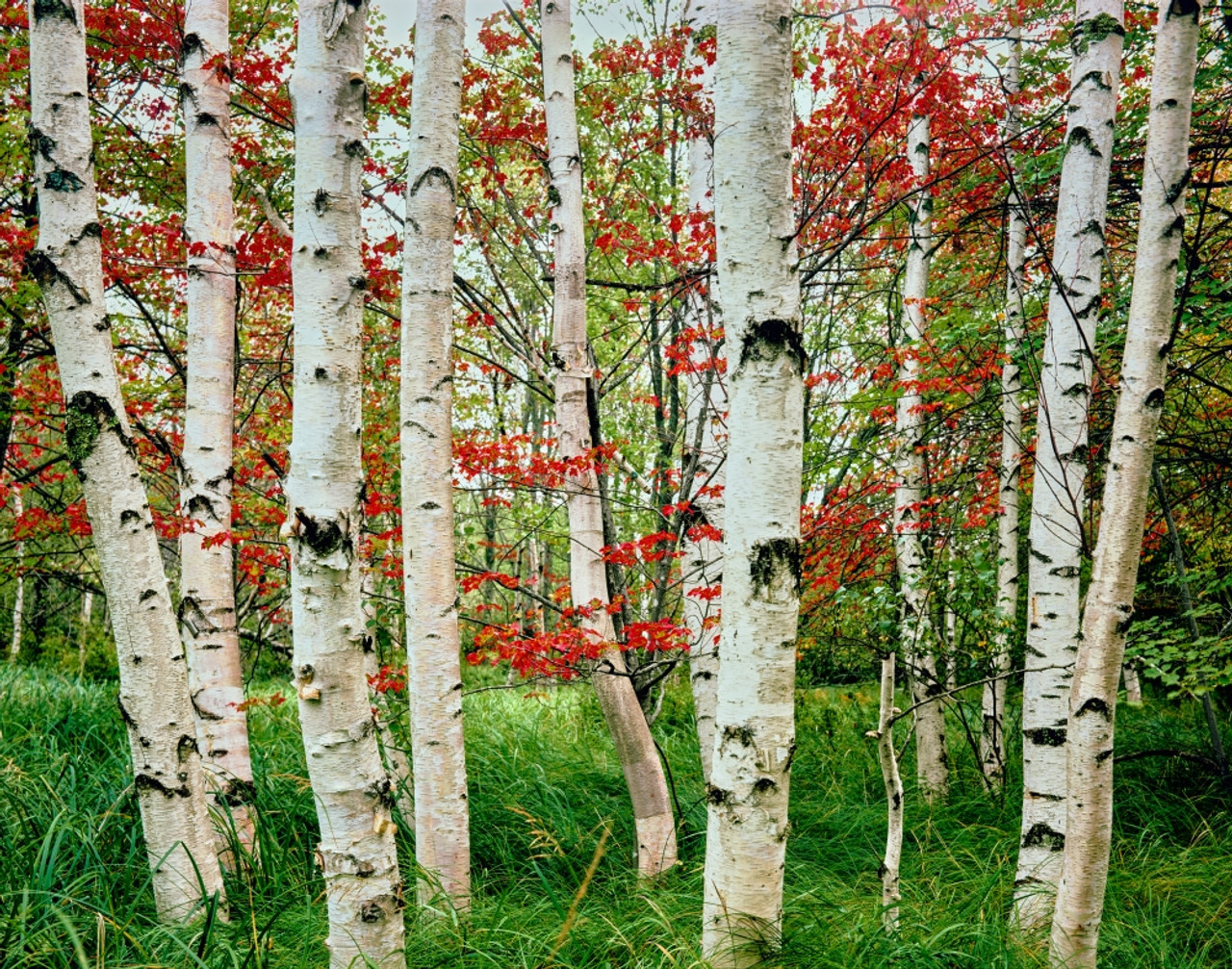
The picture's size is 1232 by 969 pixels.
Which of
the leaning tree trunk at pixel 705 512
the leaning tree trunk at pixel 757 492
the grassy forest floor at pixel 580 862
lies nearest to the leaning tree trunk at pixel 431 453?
the grassy forest floor at pixel 580 862

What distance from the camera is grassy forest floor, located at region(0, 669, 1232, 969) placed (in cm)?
240

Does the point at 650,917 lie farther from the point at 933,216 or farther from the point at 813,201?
the point at 933,216

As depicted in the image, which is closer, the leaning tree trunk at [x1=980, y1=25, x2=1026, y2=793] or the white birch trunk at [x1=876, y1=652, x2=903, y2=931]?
the white birch trunk at [x1=876, y1=652, x2=903, y2=931]

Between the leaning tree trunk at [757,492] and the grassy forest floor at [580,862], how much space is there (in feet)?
1.04

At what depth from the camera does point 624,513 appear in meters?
7.50

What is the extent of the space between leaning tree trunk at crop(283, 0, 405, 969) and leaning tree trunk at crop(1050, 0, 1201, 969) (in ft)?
6.39

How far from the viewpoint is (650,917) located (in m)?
2.56

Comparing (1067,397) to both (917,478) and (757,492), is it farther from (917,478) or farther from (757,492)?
(757,492)

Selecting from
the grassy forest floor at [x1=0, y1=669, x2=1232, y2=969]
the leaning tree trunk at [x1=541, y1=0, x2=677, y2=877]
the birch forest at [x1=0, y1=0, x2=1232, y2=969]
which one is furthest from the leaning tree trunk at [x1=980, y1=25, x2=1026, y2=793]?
the leaning tree trunk at [x1=541, y1=0, x2=677, y2=877]

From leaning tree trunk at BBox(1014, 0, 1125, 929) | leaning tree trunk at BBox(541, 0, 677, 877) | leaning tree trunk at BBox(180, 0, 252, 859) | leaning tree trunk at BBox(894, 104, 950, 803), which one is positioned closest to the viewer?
leaning tree trunk at BBox(1014, 0, 1125, 929)

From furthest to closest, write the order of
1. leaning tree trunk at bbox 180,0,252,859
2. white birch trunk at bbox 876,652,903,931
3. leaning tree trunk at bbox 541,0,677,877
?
leaning tree trunk at bbox 541,0,677,877 < leaning tree trunk at bbox 180,0,252,859 < white birch trunk at bbox 876,652,903,931

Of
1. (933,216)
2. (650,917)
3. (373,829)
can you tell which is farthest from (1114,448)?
(933,216)

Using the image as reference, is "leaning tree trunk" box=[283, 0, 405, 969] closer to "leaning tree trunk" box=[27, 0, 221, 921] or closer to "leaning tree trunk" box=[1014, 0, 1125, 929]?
"leaning tree trunk" box=[27, 0, 221, 921]

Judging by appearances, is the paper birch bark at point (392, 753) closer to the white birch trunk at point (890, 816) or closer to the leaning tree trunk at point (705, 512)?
the leaning tree trunk at point (705, 512)
